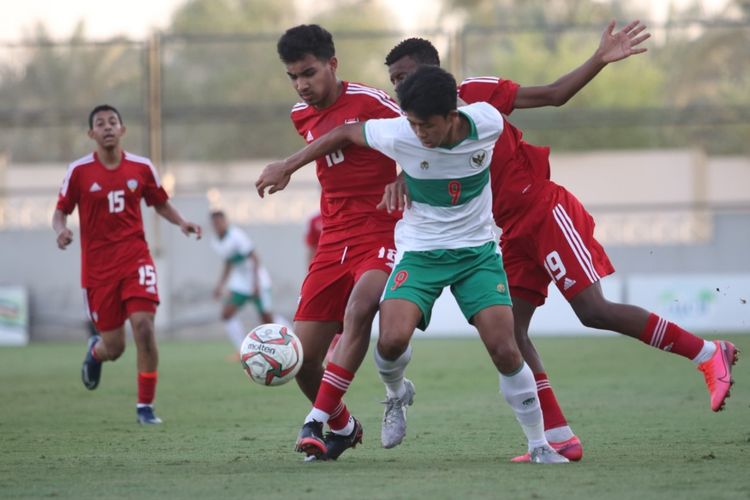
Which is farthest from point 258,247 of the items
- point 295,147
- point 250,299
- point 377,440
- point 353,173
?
point 295,147

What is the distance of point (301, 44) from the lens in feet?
23.3

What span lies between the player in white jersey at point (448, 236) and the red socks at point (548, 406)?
0.40m

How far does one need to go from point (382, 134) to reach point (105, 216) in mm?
4571

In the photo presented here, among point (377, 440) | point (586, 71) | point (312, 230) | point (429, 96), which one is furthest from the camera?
point (312, 230)

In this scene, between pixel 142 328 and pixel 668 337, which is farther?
pixel 142 328

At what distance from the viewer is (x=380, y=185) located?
731 cm

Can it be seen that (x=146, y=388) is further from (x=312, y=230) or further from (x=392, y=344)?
(x=312, y=230)

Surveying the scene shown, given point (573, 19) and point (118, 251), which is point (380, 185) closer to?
point (118, 251)

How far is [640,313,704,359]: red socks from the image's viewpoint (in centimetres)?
745

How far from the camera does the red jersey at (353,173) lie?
7277mm

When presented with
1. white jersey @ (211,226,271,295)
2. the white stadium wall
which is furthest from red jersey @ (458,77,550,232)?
the white stadium wall

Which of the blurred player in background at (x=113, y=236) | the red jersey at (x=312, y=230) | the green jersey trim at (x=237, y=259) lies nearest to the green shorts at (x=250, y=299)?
the green jersey trim at (x=237, y=259)

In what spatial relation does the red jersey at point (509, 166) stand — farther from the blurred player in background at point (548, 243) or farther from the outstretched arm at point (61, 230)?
the outstretched arm at point (61, 230)

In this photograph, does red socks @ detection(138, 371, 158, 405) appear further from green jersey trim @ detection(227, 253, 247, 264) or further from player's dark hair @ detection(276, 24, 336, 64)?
green jersey trim @ detection(227, 253, 247, 264)
